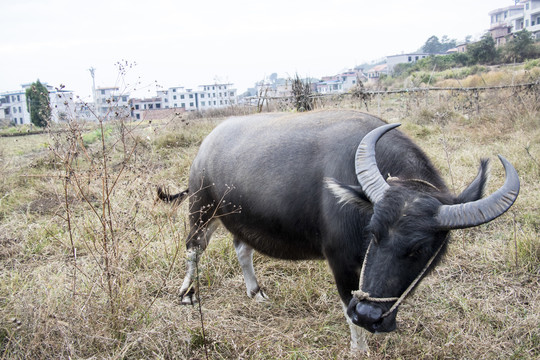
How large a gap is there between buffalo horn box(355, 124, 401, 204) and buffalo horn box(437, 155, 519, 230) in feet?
1.07

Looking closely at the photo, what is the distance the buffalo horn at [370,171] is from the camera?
6.74 feet

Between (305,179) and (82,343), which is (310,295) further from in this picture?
(82,343)

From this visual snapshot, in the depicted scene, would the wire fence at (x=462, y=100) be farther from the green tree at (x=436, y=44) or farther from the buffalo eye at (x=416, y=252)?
the green tree at (x=436, y=44)

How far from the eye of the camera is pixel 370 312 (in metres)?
1.93

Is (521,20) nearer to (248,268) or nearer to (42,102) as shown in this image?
(248,268)

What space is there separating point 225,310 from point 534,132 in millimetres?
7077

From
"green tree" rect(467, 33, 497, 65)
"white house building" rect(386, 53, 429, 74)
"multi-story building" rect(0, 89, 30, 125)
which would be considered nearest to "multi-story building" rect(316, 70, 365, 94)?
"green tree" rect(467, 33, 497, 65)

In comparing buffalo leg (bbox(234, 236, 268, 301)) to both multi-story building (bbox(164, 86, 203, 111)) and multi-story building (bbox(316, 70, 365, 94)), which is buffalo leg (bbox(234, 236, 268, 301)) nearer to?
multi-story building (bbox(316, 70, 365, 94))

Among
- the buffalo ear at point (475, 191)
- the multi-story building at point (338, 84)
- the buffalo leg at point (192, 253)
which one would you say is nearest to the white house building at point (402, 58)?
the multi-story building at point (338, 84)

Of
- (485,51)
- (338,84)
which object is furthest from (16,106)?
(485,51)

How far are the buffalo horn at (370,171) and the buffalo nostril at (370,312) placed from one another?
1.81 feet

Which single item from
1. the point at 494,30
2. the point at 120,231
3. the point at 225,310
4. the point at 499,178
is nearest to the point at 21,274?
the point at 120,231

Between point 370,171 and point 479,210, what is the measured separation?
1.88 ft

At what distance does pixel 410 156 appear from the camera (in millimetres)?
2447
